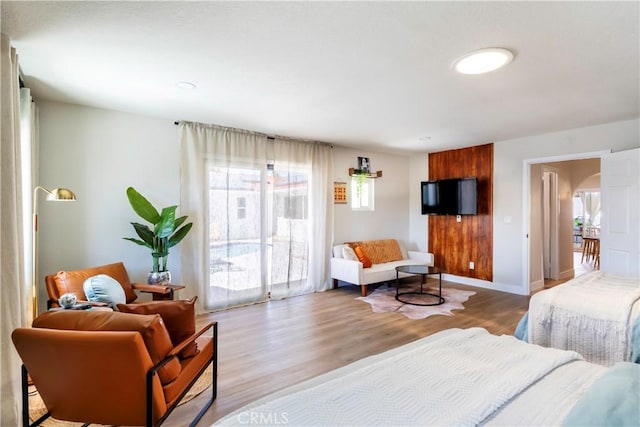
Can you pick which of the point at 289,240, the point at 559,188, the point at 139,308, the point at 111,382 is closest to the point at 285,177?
the point at 289,240

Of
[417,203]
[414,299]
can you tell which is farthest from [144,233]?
[417,203]

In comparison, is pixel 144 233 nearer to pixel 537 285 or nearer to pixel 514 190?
pixel 514 190

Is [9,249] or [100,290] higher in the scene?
[9,249]

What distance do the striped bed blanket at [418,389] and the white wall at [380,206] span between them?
4202 millimetres

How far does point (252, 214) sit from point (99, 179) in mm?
1876

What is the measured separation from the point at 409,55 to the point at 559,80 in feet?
4.91

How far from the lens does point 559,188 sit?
6.06 m

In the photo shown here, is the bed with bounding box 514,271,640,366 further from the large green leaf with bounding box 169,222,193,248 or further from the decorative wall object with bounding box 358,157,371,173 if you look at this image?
the decorative wall object with bounding box 358,157,371,173

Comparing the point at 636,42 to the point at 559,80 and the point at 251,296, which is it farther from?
the point at 251,296

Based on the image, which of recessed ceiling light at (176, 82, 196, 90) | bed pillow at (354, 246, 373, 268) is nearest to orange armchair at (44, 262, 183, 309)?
A: recessed ceiling light at (176, 82, 196, 90)

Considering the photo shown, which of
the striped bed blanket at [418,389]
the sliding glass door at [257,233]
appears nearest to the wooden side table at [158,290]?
the sliding glass door at [257,233]

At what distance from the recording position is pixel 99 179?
3.59 m

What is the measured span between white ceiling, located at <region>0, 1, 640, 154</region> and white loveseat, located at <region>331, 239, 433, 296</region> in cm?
233

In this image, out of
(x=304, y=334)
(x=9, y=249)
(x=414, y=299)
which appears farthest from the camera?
(x=414, y=299)
